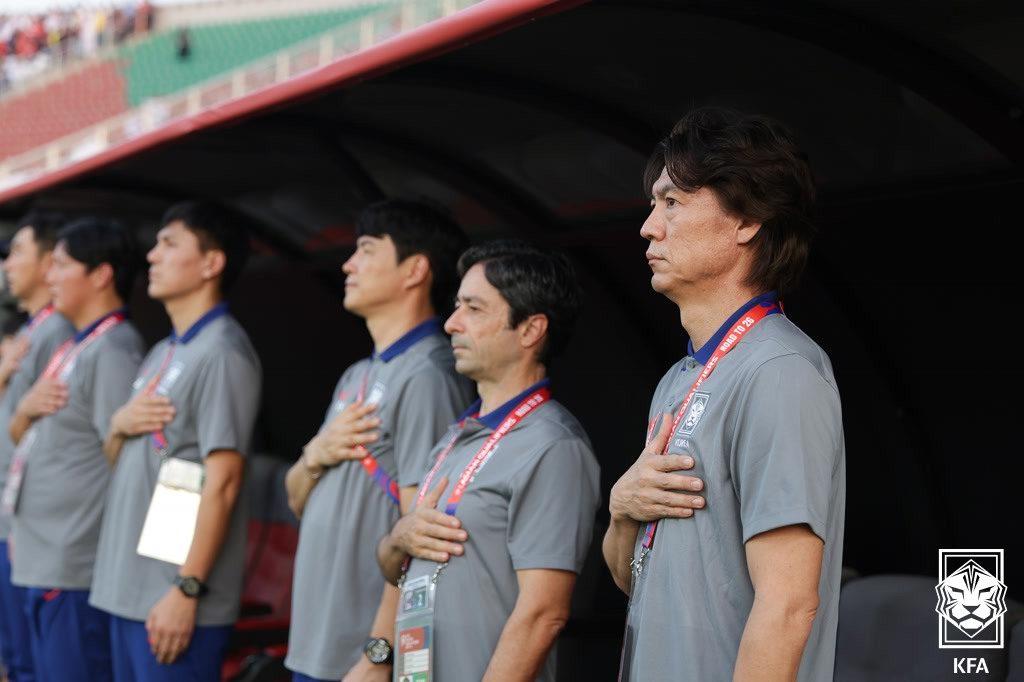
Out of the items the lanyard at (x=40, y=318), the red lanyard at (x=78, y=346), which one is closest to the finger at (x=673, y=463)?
the red lanyard at (x=78, y=346)

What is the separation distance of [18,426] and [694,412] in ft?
12.4

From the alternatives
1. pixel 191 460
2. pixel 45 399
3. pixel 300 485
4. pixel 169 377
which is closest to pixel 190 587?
pixel 191 460

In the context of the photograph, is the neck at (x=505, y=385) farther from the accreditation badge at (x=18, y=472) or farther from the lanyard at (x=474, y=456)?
the accreditation badge at (x=18, y=472)

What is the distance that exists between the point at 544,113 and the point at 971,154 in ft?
3.81

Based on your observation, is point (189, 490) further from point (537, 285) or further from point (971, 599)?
point (971, 599)

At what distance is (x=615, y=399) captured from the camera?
4.00 metres

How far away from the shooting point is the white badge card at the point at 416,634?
2.74 m

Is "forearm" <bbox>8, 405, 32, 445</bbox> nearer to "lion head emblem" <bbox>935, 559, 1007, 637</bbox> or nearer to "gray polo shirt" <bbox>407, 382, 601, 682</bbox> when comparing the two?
"gray polo shirt" <bbox>407, 382, 601, 682</bbox>

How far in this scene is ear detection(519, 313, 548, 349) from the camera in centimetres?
300

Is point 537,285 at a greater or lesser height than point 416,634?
greater

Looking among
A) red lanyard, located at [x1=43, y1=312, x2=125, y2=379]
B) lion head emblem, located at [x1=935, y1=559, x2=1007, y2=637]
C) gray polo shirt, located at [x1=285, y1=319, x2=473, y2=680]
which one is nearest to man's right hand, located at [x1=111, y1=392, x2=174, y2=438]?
red lanyard, located at [x1=43, y1=312, x2=125, y2=379]

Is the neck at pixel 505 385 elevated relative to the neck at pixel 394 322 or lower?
lower

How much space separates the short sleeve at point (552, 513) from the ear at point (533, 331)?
0.32m

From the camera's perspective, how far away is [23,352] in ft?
18.4
